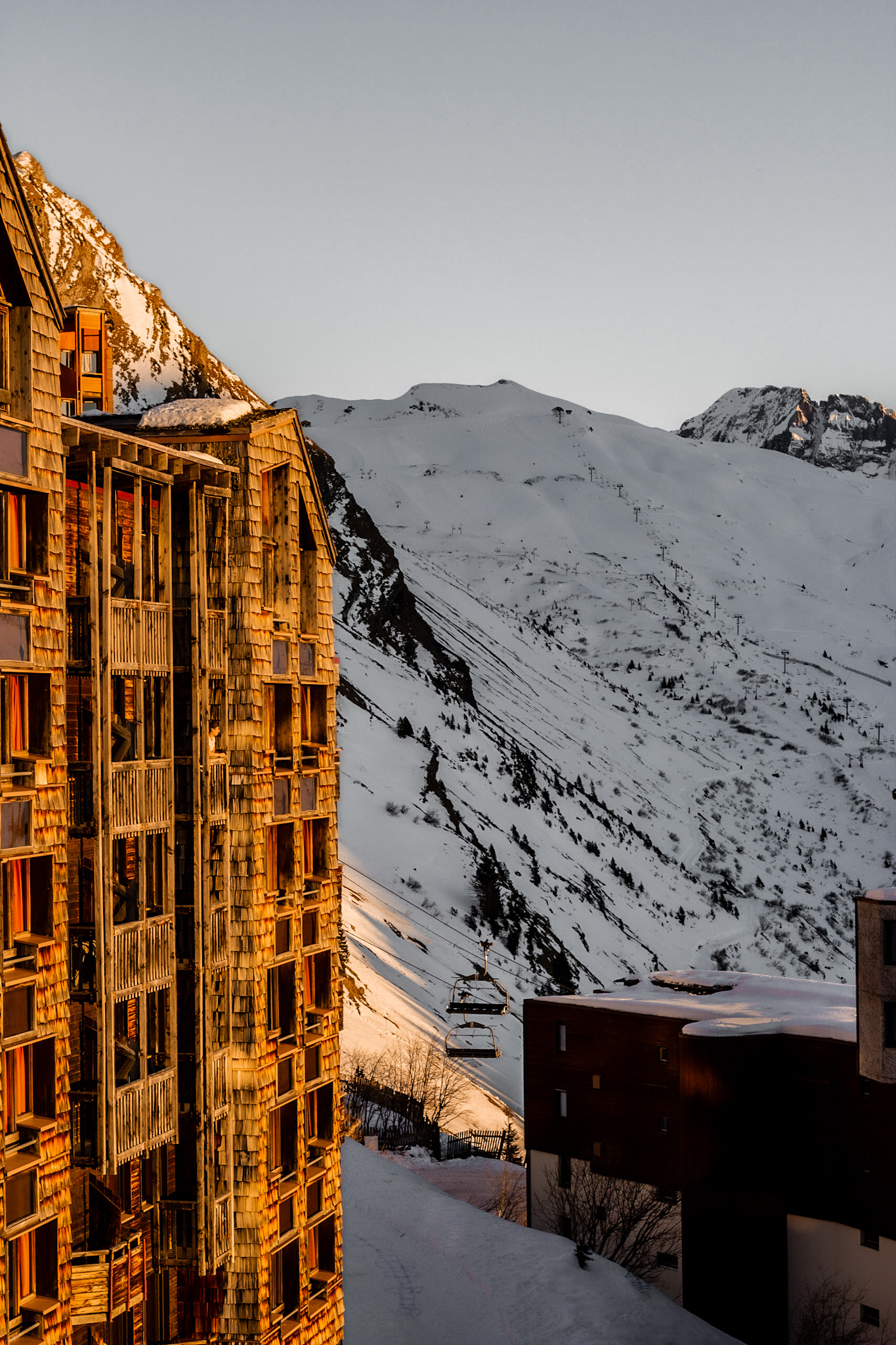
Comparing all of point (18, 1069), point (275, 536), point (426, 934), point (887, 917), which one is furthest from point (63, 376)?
point (426, 934)

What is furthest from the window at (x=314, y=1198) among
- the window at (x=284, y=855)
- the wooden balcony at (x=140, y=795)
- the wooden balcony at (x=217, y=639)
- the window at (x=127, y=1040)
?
the wooden balcony at (x=217, y=639)

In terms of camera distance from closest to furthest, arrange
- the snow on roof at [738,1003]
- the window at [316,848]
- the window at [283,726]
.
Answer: the window at [283,726] < the window at [316,848] < the snow on roof at [738,1003]

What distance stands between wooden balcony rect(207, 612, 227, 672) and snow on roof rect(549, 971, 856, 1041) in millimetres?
19054

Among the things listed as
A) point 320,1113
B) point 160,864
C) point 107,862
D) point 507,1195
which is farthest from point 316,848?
point 507,1195

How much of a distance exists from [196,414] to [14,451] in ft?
19.4

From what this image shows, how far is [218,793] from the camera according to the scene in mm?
19172

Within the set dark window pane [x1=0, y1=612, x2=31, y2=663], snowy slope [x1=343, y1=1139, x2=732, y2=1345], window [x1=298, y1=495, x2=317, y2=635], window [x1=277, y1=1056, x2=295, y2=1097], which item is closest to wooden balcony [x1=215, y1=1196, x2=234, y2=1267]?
window [x1=277, y1=1056, x2=295, y2=1097]

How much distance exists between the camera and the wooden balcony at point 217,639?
765 inches

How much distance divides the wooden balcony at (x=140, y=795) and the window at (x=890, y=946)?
17.8 meters

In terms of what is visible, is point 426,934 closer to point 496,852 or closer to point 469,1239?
point 496,852

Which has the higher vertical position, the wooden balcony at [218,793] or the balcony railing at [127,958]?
the wooden balcony at [218,793]

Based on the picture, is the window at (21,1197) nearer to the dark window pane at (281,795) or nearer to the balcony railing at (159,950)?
the balcony railing at (159,950)

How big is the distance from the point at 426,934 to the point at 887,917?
114ft

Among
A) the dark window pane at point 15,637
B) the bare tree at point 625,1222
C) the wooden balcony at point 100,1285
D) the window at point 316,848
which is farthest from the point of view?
the bare tree at point 625,1222
